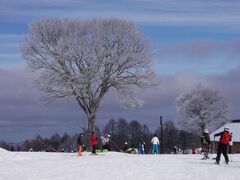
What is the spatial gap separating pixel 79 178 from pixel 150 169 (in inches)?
160

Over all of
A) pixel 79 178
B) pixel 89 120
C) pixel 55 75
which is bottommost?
pixel 79 178

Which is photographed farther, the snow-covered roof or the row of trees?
the row of trees

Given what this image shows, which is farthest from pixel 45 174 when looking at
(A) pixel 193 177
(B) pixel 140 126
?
(B) pixel 140 126

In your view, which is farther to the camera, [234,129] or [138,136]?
[138,136]

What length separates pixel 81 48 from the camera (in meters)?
52.6

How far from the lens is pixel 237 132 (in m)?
87.0

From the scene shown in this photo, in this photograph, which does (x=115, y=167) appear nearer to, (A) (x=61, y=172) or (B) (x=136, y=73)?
(A) (x=61, y=172)

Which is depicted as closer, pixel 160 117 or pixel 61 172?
pixel 61 172

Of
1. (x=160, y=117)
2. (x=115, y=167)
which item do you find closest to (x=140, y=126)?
(x=160, y=117)

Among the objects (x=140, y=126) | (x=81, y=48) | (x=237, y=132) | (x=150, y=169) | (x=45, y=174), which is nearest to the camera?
(x=45, y=174)

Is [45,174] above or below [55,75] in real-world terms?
below

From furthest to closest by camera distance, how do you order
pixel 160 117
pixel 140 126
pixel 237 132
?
pixel 140 126 → pixel 237 132 → pixel 160 117

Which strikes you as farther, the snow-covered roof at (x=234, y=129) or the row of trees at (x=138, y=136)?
A: the row of trees at (x=138, y=136)

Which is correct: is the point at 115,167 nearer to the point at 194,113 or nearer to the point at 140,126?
the point at 194,113
